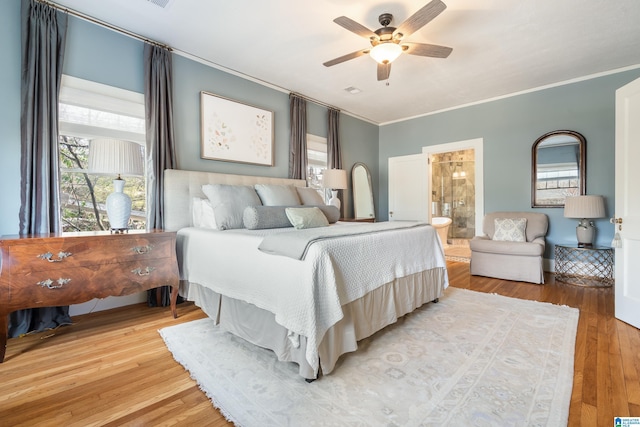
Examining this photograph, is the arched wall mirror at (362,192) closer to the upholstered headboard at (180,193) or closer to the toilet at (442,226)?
the toilet at (442,226)

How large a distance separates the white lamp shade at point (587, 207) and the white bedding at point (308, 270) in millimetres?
2431

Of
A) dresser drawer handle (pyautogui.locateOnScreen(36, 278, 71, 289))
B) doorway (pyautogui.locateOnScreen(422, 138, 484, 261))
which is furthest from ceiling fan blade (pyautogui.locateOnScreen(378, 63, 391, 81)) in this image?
doorway (pyautogui.locateOnScreen(422, 138, 484, 261))

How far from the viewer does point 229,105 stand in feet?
12.0

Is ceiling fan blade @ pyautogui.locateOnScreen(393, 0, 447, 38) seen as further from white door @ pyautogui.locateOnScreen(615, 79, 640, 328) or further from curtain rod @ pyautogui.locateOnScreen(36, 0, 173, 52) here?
curtain rod @ pyautogui.locateOnScreen(36, 0, 173, 52)

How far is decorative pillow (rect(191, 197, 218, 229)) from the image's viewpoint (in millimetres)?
2859

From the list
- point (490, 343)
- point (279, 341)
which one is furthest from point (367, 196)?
point (279, 341)

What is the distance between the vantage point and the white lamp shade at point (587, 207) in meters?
3.66

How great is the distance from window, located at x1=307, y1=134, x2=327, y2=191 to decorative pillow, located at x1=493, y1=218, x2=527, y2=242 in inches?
108

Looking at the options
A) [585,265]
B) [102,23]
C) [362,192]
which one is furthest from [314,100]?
[585,265]

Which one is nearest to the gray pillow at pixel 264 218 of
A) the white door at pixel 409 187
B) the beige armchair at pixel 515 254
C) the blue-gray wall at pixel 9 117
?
the blue-gray wall at pixel 9 117

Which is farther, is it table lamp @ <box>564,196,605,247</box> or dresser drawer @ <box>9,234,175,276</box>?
table lamp @ <box>564,196,605,247</box>

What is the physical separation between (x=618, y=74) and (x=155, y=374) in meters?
5.94

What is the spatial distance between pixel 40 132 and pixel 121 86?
0.82 meters

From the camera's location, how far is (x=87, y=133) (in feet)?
8.95
